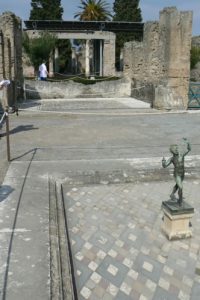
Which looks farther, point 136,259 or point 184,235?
point 184,235

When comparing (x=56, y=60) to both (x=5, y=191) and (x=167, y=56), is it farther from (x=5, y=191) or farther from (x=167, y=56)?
(x=5, y=191)

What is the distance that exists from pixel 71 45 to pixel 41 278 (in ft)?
135

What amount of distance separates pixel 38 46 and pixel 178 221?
87.5 ft

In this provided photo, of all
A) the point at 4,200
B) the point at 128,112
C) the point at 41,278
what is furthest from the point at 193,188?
the point at 128,112

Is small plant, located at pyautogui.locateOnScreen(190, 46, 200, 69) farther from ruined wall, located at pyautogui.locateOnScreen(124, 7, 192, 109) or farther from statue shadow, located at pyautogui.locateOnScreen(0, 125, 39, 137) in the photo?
statue shadow, located at pyautogui.locateOnScreen(0, 125, 39, 137)

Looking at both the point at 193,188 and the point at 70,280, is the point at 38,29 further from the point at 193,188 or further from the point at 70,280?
the point at 70,280

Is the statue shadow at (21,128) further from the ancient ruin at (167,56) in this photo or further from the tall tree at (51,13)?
the tall tree at (51,13)

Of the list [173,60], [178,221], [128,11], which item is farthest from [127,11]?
[178,221]

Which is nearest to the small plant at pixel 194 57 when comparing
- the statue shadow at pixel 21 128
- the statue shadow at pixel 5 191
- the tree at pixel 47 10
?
the tree at pixel 47 10

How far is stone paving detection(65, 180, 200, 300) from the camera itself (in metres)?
3.70

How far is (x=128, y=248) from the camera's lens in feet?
14.3

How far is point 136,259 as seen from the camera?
13.6ft

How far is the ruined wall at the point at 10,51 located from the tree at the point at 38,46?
1122 centimetres

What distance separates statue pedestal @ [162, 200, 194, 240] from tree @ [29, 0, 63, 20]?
38.7 m
